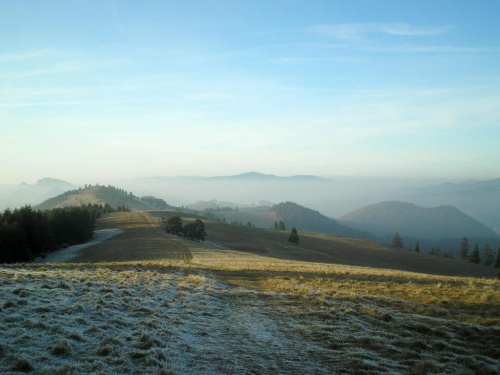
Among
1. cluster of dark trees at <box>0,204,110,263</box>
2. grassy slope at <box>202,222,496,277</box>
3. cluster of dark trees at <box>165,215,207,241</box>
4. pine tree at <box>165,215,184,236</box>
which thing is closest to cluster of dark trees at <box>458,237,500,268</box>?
grassy slope at <box>202,222,496,277</box>

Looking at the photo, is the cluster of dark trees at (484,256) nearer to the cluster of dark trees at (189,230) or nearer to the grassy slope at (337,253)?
the grassy slope at (337,253)

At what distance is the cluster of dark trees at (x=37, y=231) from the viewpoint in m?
44.5

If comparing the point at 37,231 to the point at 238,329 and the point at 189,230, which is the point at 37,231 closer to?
the point at 189,230

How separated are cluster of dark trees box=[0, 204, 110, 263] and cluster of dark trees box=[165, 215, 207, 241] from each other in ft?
70.7

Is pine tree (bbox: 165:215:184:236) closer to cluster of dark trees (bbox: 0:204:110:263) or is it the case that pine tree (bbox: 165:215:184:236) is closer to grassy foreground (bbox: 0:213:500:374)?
cluster of dark trees (bbox: 0:204:110:263)

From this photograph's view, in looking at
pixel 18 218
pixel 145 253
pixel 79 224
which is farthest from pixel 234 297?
pixel 79 224

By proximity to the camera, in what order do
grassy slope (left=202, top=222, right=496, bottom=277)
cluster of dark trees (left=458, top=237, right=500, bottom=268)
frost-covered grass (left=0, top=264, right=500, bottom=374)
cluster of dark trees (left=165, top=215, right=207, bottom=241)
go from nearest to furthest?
frost-covered grass (left=0, top=264, right=500, bottom=374) → grassy slope (left=202, top=222, right=496, bottom=277) → cluster of dark trees (left=165, top=215, right=207, bottom=241) → cluster of dark trees (left=458, top=237, right=500, bottom=268)

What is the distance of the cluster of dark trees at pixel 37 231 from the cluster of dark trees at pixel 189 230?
21558mm

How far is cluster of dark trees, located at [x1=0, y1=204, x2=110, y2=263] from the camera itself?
44.5m

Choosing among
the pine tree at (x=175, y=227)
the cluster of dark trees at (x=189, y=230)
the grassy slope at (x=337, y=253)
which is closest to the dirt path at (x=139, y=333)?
the grassy slope at (x=337, y=253)

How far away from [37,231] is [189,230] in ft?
116

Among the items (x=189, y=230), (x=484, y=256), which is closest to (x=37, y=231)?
(x=189, y=230)

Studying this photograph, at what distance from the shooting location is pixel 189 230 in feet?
259

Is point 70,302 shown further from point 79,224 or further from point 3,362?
point 79,224
